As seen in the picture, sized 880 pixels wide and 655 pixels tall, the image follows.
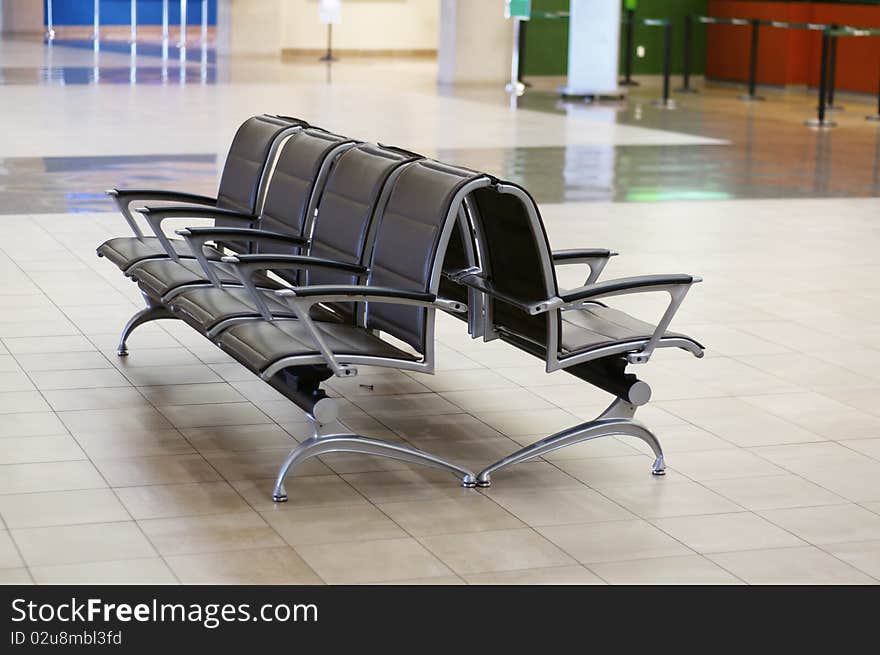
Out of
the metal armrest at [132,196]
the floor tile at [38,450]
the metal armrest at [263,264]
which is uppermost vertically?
the metal armrest at [132,196]

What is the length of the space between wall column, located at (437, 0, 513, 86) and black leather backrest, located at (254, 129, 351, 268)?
52.9 feet

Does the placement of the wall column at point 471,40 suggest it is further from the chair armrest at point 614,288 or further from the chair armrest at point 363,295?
the chair armrest at point 363,295

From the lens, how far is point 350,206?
4.81 m

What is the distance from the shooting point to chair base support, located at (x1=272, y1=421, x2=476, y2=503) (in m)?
4.16

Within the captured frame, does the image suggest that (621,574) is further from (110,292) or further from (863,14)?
(863,14)

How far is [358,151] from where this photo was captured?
492cm

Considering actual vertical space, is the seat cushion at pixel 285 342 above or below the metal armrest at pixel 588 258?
below

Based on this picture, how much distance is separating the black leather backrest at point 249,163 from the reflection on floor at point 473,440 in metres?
0.61

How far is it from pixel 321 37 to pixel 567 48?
6.65 metres

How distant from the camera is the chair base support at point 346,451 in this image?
13.7ft

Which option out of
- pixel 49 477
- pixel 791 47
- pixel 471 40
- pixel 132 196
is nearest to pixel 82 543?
pixel 49 477

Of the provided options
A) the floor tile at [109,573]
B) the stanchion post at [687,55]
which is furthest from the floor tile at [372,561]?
the stanchion post at [687,55]
